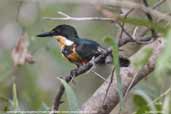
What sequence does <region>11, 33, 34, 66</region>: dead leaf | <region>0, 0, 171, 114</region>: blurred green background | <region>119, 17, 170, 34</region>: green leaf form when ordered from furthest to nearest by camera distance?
<region>0, 0, 171, 114</region>: blurred green background
<region>11, 33, 34, 66</region>: dead leaf
<region>119, 17, 170, 34</region>: green leaf

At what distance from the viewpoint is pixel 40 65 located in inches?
151

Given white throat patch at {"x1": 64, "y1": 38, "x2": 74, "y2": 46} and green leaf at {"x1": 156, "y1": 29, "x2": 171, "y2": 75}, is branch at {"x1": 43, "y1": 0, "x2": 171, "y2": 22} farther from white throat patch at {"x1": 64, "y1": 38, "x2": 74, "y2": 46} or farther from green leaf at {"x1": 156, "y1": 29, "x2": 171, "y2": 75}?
white throat patch at {"x1": 64, "y1": 38, "x2": 74, "y2": 46}

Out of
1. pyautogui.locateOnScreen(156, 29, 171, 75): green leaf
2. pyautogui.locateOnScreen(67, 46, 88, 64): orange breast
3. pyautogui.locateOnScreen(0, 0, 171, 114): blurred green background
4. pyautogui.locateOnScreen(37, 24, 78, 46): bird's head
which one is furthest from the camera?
pyautogui.locateOnScreen(37, 24, 78, 46): bird's head

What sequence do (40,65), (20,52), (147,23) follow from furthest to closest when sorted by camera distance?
1. (40,65)
2. (20,52)
3. (147,23)

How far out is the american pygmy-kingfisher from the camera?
8.62ft

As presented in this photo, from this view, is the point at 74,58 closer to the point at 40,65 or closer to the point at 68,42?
the point at 68,42

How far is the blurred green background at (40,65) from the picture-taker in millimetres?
2449

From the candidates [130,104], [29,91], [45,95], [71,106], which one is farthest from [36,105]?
[71,106]

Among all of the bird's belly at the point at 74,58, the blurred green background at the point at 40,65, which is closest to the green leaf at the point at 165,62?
the blurred green background at the point at 40,65

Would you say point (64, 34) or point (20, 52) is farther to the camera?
point (64, 34)

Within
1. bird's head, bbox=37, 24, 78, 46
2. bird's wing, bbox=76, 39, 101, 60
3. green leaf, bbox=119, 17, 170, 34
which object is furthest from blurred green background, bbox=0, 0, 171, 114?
green leaf, bbox=119, 17, 170, 34

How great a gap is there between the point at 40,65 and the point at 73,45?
2.94 feet

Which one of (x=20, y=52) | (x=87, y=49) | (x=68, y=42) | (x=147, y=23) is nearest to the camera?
(x=147, y=23)

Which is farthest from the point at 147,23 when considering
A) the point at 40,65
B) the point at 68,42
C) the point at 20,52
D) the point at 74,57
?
the point at 40,65
